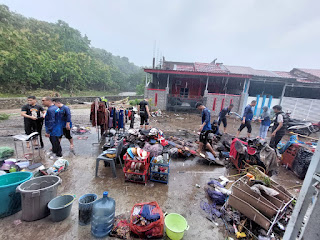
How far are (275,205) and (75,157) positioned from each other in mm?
5421

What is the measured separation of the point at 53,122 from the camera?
4352 millimetres

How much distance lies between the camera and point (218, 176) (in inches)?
167

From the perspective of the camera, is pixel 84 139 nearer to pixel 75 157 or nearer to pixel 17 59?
pixel 75 157

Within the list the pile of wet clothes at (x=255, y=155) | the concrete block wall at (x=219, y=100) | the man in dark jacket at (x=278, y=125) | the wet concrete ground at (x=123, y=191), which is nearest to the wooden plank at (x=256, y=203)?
the wet concrete ground at (x=123, y=191)

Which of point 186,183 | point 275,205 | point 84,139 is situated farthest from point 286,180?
point 84,139

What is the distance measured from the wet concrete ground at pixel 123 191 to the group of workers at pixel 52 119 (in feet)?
2.11

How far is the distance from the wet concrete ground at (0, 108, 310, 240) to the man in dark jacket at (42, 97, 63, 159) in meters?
0.70

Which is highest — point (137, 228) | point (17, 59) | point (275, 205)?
point (17, 59)

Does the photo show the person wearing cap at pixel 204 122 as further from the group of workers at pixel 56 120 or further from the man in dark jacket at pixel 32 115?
the man in dark jacket at pixel 32 115

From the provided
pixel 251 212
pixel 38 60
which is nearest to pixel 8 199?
pixel 251 212

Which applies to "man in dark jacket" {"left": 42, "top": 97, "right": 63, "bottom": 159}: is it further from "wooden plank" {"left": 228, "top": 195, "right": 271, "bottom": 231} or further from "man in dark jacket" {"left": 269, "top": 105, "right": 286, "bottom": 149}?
"man in dark jacket" {"left": 269, "top": 105, "right": 286, "bottom": 149}

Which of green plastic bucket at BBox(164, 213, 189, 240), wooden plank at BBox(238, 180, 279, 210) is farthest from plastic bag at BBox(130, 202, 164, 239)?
wooden plank at BBox(238, 180, 279, 210)

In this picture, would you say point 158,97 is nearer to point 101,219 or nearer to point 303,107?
point 101,219

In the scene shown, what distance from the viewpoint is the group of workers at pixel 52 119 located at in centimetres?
431
